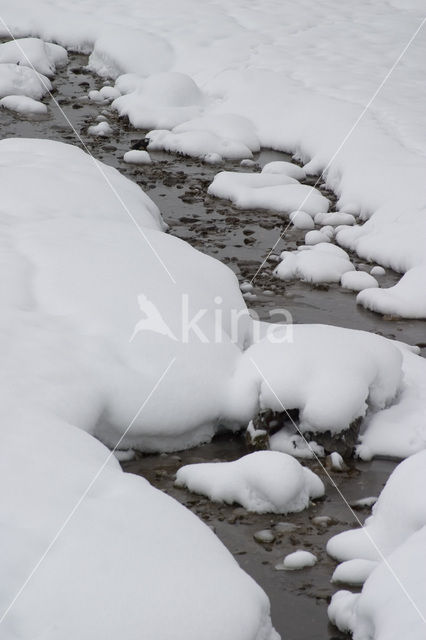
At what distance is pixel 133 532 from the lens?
346 centimetres

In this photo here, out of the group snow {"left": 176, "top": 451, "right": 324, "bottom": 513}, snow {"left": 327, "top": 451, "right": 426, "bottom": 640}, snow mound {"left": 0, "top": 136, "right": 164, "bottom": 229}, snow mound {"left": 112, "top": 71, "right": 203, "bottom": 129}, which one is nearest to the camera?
snow {"left": 327, "top": 451, "right": 426, "bottom": 640}

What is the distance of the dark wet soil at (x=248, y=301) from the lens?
12.8 ft

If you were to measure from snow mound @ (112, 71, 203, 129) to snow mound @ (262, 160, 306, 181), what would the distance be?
163 centimetres

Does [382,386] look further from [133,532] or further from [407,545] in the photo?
[133,532]

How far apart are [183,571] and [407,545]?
87 cm

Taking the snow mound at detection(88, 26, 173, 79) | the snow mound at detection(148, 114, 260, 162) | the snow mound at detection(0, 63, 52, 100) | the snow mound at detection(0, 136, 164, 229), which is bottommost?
the snow mound at detection(0, 63, 52, 100)

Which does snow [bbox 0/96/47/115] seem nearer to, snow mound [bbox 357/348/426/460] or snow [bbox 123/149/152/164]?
snow [bbox 123/149/152/164]

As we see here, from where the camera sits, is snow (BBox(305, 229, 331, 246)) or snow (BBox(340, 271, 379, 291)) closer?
snow (BBox(340, 271, 379, 291))

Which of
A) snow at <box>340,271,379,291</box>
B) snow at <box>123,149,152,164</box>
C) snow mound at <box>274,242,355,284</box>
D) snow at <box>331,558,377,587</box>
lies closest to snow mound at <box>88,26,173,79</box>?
snow at <box>123,149,152,164</box>

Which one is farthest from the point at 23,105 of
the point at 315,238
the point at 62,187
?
the point at 315,238

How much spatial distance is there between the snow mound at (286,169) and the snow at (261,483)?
4.99 m

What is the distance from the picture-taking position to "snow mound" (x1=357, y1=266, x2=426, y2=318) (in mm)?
6492

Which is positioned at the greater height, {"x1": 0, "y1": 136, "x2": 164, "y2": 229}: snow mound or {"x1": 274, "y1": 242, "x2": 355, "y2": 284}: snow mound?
{"x1": 274, "y1": 242, "x2": 355, "y2": 284}: snow mound

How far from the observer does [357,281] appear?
6.88 meters
